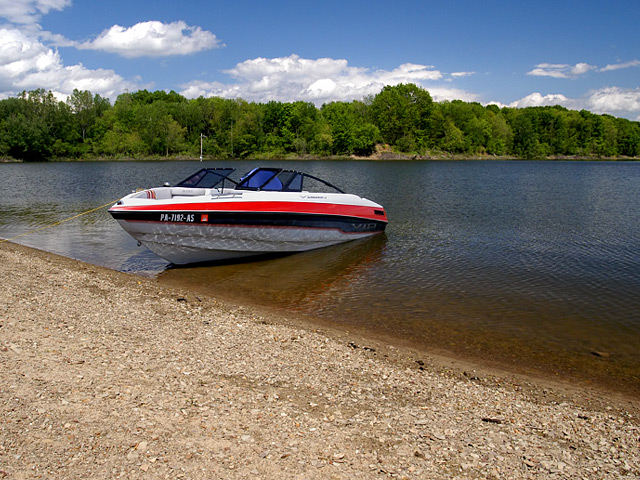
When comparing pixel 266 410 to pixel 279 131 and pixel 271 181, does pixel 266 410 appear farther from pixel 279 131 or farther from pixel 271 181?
pixel 279 131

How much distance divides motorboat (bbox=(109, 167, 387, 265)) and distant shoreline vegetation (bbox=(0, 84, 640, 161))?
84.2 meters

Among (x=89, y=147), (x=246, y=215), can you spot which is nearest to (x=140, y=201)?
(x=246, y=215)

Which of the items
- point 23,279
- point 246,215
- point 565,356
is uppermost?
point 246,215

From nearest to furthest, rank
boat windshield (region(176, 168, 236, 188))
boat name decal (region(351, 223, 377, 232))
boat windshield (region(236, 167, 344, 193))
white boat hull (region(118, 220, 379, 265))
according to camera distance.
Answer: white boat hull (region(118, 220, 379, 265)), boat windshield (region(236, 167, 344, 193)), boat windshield (region(176, 168, 236, 188)), boat name decal (region(351, 223, 377, 232))

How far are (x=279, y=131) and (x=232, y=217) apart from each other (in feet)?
338

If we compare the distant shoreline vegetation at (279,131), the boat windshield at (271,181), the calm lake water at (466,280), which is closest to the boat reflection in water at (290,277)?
the calm lake water at (466,280)

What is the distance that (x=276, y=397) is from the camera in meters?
5.25

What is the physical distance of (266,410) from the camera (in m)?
4.92

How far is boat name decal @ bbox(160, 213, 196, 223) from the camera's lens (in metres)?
11.4

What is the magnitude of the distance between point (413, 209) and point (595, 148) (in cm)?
12789

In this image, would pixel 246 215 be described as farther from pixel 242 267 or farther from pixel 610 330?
pixel 610 330

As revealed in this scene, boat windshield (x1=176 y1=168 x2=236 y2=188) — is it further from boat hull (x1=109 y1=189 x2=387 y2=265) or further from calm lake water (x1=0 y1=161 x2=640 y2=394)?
calm lake water (x1=0 y1=161 x2=640 y2=394)

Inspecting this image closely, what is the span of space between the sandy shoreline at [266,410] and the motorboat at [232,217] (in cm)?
408

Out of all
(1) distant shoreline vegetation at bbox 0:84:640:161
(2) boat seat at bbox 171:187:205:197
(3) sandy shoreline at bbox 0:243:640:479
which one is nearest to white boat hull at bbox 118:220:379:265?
(2) boat seat at bbox 171:187:205:197
